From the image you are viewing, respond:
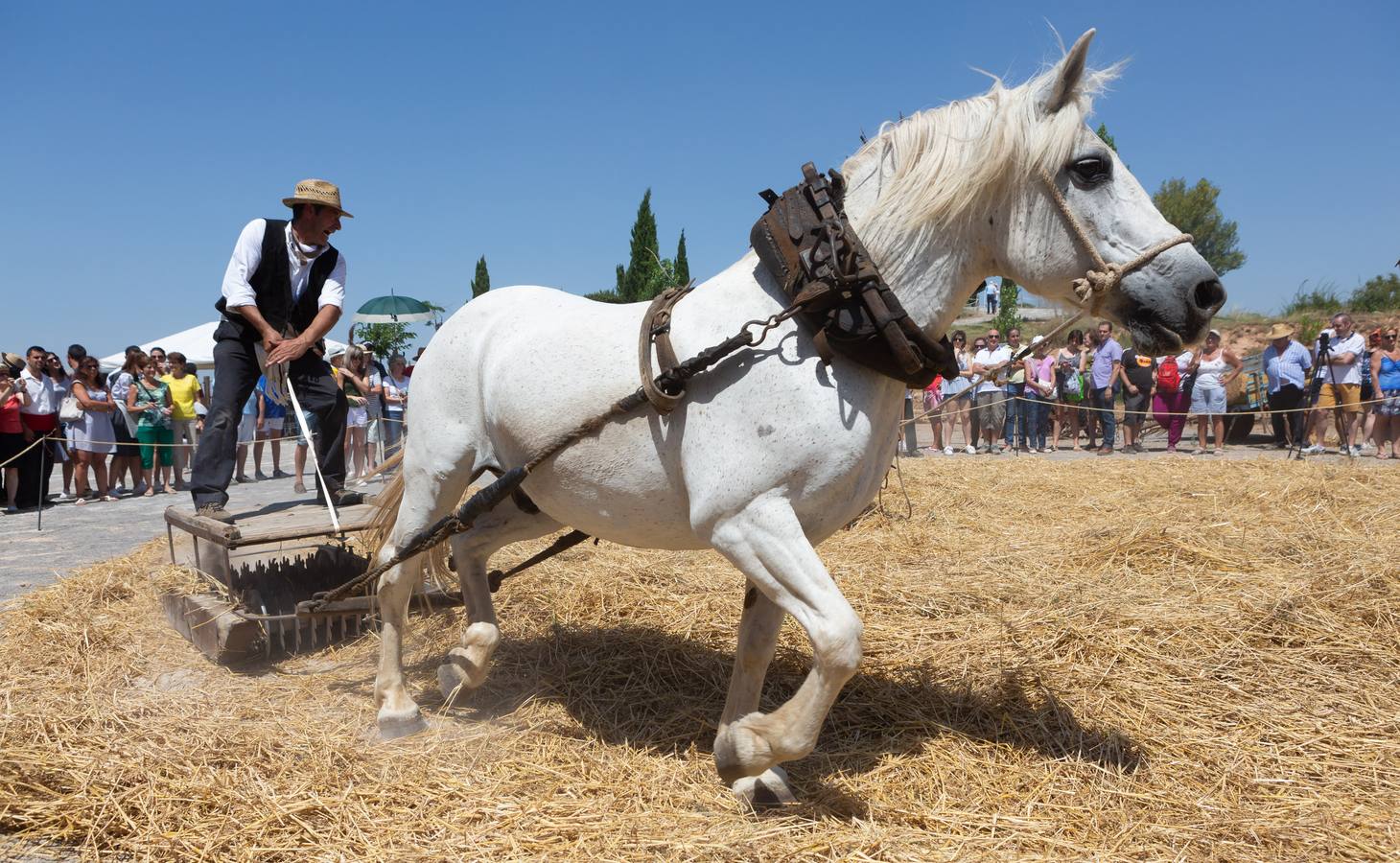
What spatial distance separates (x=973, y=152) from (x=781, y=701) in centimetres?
214

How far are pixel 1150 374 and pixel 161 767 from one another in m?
13.5

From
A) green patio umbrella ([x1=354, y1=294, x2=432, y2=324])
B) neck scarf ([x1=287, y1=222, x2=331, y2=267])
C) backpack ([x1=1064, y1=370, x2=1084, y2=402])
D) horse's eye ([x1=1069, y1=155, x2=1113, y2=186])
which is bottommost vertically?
horse's eye ([x1=1069, y1=155, x2=1113, y2=186])

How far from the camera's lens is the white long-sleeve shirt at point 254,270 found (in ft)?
14.6

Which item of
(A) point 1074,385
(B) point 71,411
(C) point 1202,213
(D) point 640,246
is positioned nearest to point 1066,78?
(B) point 71,411

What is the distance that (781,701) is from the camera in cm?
356

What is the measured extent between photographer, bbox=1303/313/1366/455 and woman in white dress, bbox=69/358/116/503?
48.8 ft

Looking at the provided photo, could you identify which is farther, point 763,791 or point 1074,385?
point 1074,385

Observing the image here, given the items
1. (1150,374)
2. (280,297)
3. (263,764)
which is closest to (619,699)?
(263,764)

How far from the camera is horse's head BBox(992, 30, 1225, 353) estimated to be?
2.40m

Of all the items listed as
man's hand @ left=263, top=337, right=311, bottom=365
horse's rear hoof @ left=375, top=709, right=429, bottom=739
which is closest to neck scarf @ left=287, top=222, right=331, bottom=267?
man's hand @ left=263, top=337, right=311, bottom=365

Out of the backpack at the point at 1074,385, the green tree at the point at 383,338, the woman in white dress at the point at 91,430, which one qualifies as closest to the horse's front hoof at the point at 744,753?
the woman in white dress at the point at 91,430

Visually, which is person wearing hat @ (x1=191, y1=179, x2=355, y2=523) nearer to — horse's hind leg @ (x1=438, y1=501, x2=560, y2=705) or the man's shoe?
the man's shoe

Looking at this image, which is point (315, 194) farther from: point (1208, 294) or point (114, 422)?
point (114, 422)

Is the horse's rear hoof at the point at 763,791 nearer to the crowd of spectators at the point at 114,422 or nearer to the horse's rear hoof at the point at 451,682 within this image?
the horse's rear hoof at the point at 451,682
